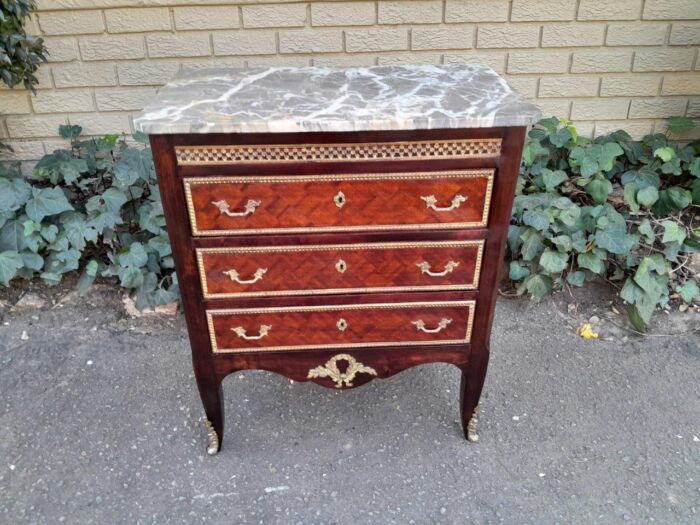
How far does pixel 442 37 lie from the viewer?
2764mm

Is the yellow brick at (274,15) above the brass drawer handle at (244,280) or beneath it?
above

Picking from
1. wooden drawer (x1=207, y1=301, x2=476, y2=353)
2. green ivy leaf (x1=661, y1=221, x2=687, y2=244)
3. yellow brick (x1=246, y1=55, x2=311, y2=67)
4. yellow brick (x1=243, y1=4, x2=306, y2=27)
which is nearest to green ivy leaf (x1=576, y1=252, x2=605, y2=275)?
green ivy leaf (x1=661, y1=221, x2=687, y2=244)

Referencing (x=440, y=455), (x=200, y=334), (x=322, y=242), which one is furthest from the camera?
(x=440, y=455)

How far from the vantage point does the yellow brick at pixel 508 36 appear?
9.09ft

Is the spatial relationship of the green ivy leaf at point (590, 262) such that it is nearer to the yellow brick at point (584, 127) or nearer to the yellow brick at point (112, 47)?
the yellow brick at point (584, 127)

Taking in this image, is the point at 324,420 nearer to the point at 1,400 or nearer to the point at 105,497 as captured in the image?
the point at 105,497

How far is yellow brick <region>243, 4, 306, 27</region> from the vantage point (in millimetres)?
2668

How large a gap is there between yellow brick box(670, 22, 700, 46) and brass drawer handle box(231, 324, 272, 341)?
2.44m

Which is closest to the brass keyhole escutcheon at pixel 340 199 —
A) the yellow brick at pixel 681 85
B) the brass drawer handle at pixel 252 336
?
the brass drawer handle at pixel 252 336

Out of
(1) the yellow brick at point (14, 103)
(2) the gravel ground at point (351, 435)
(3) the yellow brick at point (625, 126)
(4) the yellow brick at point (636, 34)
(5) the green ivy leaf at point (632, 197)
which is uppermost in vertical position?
(4) the yellow brick at point (636, 34)

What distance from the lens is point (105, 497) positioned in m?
2.04

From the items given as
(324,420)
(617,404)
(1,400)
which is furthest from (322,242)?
(1,400)

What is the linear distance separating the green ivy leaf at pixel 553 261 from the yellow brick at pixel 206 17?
1799 millimetres

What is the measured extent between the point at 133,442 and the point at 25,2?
1758 millimetres
